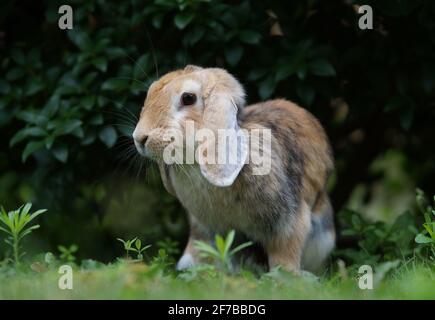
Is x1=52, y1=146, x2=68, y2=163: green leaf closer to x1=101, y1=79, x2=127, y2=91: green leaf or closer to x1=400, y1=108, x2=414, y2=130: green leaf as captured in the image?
x1=101, y1=79, x2=127, y2=91: green leaf

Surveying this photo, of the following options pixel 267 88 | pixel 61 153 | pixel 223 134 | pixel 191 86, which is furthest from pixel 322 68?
pixel 61 153

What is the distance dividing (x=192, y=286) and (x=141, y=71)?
264cm

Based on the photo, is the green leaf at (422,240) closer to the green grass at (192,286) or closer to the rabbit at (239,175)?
the green grass at (192,286)

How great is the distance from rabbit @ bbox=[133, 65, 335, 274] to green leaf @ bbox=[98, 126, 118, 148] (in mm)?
996

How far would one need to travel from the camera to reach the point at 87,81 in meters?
6.20

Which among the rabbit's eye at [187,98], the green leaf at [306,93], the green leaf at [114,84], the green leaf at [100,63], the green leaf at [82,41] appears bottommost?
the rabbit's eye at [187,98]

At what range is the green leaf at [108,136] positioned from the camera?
6.16 meters

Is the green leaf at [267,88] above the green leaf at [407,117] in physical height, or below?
above

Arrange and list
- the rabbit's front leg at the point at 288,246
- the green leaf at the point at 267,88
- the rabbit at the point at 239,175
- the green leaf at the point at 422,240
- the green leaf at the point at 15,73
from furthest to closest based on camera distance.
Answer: the green leaf at the point at 15,73, the green leaf at the point at 267,88, the rabbit's front leg at the point at 288,246, the rabbit at the point at 239,175, the green leaf at the point at 422,240

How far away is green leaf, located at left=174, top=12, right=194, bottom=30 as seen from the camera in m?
5.84

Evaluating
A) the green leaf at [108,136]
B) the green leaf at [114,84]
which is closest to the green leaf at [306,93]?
the green leaf at [114,84]

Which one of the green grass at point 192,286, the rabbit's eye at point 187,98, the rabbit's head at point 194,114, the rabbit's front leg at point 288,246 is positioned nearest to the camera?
the green grass at point 192,286
